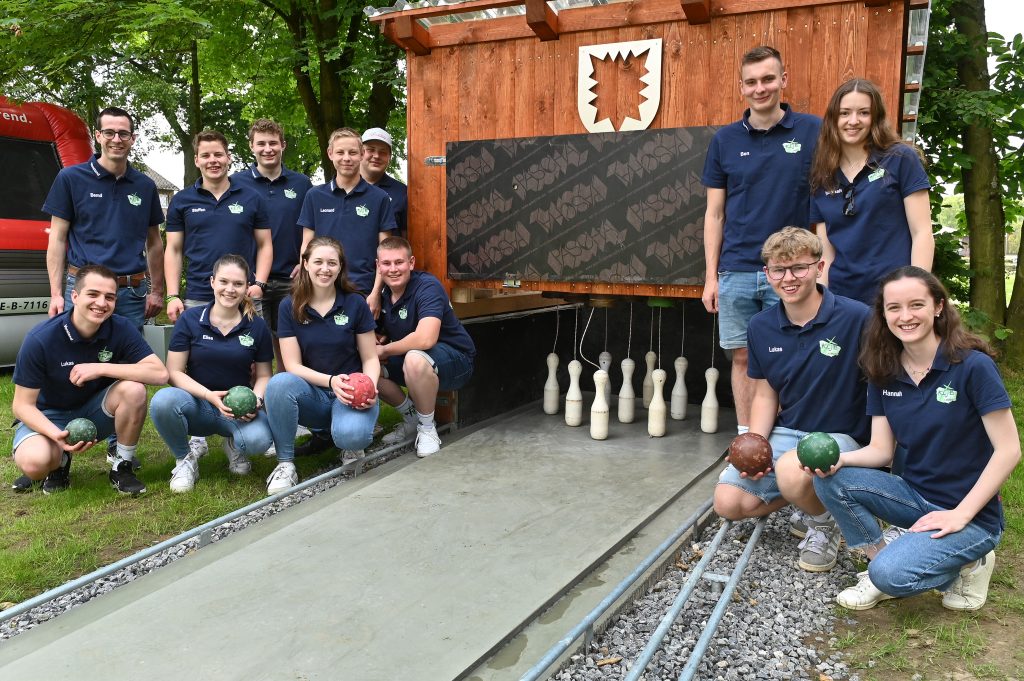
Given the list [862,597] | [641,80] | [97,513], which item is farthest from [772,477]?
[97,513]

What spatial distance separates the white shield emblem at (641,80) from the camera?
199 inches

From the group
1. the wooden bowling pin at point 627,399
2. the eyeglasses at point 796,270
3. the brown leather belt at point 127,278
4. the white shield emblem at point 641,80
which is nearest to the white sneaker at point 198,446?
the brown leather belt at point 127,278

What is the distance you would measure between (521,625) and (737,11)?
145 inches

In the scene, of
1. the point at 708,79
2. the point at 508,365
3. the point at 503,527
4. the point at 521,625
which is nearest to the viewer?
the point at 521,625

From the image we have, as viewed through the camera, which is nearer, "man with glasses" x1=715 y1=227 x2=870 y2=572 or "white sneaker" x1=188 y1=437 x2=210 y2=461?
"man with glasses" x1=715 y1=227 x2=870 y2=572

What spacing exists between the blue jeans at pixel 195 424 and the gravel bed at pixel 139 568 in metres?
0.44

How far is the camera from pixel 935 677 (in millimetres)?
2721

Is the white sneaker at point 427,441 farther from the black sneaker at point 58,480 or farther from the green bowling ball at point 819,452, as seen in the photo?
the green bowling ball at point 819,452

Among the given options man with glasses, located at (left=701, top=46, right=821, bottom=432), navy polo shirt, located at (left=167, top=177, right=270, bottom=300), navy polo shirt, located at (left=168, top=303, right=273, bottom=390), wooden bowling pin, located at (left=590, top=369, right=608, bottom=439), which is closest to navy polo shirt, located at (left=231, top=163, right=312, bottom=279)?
navy polo shirt, located at (left=167, top=177, right=270, bottom=300)

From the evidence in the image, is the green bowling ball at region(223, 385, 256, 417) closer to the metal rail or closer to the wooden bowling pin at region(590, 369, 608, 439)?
the metal rail

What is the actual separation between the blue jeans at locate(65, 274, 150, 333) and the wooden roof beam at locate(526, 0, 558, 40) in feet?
9.76

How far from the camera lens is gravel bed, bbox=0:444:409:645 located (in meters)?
3.16

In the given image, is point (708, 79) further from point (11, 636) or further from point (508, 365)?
point (11, 636)

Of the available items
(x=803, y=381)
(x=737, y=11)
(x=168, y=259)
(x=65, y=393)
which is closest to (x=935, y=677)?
(x=803, y=381)
